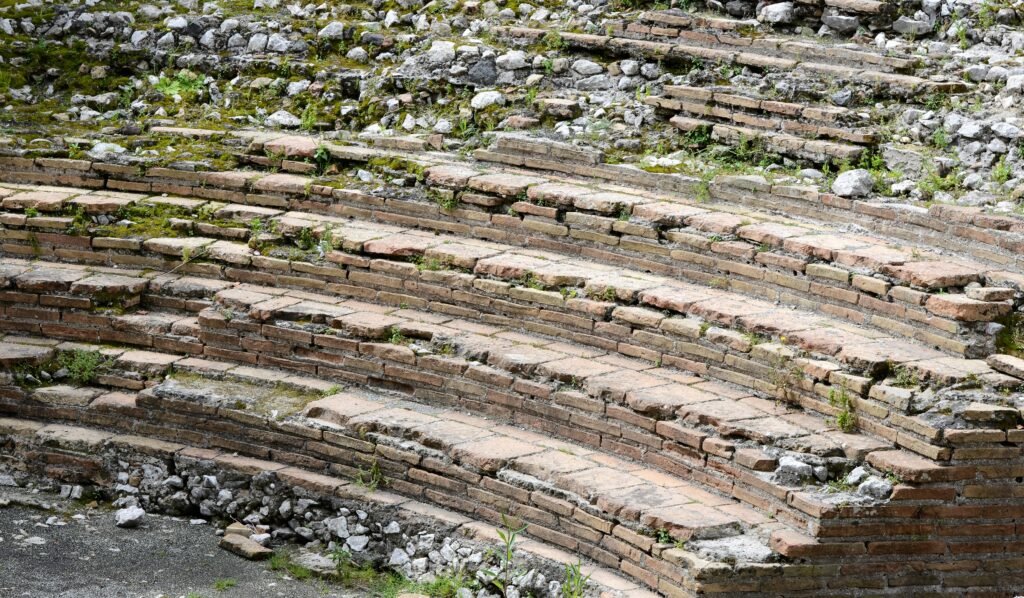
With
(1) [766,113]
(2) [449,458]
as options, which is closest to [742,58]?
(1) [766,113]

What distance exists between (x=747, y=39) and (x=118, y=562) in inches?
196

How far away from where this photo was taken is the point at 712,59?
7.61m

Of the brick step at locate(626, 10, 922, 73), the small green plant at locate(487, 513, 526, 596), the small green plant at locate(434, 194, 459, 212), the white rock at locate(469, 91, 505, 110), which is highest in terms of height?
the brick step at locate(626, 10, 922, 73)

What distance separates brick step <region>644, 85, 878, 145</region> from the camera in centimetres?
683

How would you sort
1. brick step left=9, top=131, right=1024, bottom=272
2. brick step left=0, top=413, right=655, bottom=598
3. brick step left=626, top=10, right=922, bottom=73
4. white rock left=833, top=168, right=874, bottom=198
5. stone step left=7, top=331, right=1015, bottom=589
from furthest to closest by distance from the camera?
brick step left=626, top=10, right=922, bottom=73, white rock left=833, top=168, right=874, bottom=198, brick step left=9, top=131, right=1024, bottom=272, brick step left=0, top=413, right=655, bottom=598, stone step left=7, top=331, right=1015, bottom=589

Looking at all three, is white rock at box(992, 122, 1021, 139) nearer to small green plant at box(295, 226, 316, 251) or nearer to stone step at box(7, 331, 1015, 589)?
stone step at box(7, 331, 1015, 589)

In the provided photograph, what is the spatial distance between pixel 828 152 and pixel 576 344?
1.95 meters

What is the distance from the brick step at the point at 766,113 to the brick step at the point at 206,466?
10.3 ft

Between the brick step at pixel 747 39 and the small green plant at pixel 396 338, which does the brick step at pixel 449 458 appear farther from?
the brick step at pixel 747 39

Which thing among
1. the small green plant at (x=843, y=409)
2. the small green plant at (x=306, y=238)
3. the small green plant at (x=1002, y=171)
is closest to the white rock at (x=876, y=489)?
the small green plant at (x=843, y=409)

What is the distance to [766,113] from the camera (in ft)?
23.3

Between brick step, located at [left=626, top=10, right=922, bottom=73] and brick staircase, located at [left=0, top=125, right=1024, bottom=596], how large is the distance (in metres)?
1.28

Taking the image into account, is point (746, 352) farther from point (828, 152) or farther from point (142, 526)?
point (142, 526)

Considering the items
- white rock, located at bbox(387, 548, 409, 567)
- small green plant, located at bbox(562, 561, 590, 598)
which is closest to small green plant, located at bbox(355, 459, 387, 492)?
white rock, located at bbox(387, 548, 409, 567)
